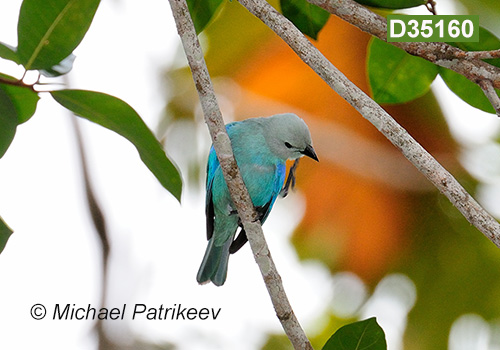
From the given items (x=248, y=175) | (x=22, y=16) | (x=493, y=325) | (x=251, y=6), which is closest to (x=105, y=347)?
(x=248, y=175)

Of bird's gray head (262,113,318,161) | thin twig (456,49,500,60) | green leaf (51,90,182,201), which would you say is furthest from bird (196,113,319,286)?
thin twig (456,49,500,60)

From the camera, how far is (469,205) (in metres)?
1.32

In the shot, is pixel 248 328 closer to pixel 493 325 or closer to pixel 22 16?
pixel 493 325

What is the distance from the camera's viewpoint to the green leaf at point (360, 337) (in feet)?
5.38

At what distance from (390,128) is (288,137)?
61.8 inches

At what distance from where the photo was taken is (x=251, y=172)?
10.1 feet

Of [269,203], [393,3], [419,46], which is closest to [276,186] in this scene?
[269,203]

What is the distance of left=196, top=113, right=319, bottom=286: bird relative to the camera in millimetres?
3002

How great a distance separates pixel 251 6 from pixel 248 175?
151 centimetres

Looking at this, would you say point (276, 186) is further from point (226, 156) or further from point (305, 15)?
point (226, 156)

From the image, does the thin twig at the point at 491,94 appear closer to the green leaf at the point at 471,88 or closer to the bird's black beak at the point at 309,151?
the green leaf at the point at 471,88

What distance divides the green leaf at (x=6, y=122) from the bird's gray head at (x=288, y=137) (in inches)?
61.3

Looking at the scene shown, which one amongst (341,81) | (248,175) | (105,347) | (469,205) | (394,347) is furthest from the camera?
(394,347)

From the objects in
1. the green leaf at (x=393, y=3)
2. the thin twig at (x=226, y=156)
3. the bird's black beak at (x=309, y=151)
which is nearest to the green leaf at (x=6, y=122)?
the thin twig at (x=226, y=156)
